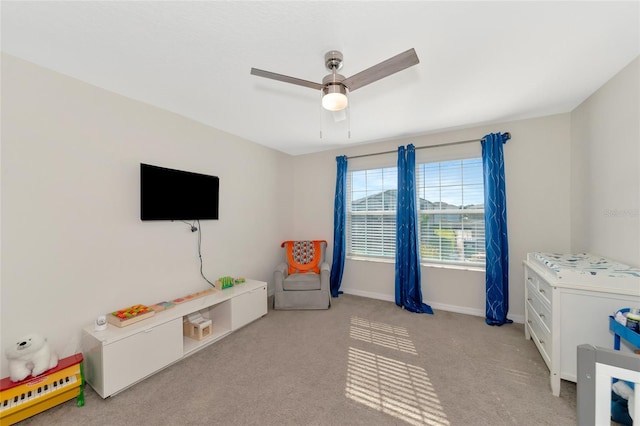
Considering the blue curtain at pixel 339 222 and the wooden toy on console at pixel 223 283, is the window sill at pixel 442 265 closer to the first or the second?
the blue curtain at pixel 339 222

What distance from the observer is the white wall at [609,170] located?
1806 millimetres

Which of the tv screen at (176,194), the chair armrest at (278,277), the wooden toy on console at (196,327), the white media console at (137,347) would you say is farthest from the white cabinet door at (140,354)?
the chair armrest at (278,277)

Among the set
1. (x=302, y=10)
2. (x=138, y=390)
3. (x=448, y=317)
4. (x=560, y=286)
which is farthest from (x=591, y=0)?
(x=138, y=390)

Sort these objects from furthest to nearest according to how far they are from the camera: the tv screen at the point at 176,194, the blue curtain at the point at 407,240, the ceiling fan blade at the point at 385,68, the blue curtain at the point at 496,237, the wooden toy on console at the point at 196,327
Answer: the blue curtain at the point at 407,240
the blue curtain at the point at 496,237
the wooden toy on console at the point at 196,327
the tv screen at the point at 176,194
the ceiling fan blade at the point at 385,68

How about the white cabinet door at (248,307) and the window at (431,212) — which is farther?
the window at (431,212)

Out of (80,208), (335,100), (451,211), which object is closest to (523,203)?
(451,211)

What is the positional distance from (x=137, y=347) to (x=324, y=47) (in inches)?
102

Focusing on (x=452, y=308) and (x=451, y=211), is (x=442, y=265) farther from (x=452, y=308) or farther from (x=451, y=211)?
(x=451, y=211)

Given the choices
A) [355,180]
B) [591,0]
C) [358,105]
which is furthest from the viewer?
[355,180]

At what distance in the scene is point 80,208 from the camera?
1.99 metres

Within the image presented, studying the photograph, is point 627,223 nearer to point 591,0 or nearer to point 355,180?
point 591,0

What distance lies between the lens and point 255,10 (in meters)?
1.33

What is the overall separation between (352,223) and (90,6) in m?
3.55

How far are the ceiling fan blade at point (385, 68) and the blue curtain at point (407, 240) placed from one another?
6.77ft
